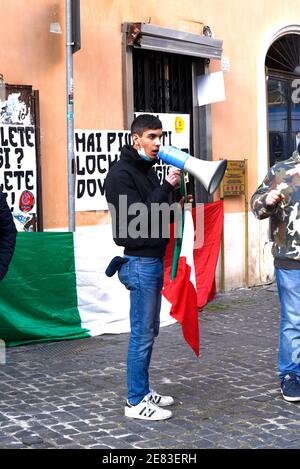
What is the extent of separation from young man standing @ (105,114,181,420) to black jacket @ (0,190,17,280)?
2.34 ft

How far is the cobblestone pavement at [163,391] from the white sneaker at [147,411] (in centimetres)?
4

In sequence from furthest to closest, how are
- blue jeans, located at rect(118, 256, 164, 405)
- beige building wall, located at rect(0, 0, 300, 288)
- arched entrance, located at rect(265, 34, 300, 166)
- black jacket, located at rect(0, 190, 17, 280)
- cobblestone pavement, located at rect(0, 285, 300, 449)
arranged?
arched entrance, located at rect(265, 34, 300, 166) < beige building wall, located at rect(0, 0, 300, 288) < black jacket, located at rect(0, 190, 17, 280) < blue jeans, located at rect(118, 256, 164, 405) < cobblestone pavement, located at rect(0, 285, 300, 449)

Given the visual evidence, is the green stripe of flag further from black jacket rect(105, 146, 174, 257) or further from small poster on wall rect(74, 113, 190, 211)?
black jacket rect(105, 146, 174, 257)

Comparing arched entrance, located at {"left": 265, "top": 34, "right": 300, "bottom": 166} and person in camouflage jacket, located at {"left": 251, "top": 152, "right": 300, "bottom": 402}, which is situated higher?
arched entrance, located at {"left": 265, "top": 34, "right": 300, "bottom": 166}

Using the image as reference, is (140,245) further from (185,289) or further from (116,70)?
(116,70)

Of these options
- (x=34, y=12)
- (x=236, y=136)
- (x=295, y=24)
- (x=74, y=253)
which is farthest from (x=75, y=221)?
(x=295, y=24)

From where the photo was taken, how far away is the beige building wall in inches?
318

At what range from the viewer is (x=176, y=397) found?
224 inches

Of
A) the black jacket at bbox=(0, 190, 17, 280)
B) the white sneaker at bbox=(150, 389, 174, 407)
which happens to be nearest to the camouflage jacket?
the white sneaker at bbox=(150, 389, 174, 407)

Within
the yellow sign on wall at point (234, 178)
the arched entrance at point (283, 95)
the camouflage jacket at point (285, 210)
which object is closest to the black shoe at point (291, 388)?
the camouflage jacket at point (285, 210)

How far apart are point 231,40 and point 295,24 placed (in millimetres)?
1628

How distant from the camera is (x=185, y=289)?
5.96 metres

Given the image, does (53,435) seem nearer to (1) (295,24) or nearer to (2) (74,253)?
(2) (74,253)
